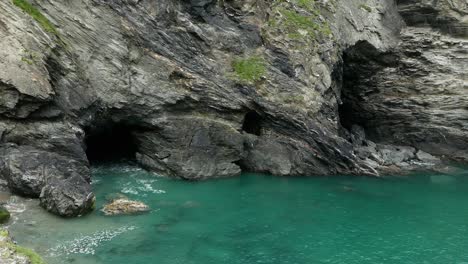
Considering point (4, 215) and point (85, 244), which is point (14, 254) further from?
point (4, 215)

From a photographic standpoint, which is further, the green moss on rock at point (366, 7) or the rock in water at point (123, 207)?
the green moss on rock at point (366, 7)

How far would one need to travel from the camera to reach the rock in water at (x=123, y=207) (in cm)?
3167

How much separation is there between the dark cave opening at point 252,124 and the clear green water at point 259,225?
6.57 m

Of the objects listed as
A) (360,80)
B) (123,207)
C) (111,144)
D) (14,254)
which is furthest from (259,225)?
(360,80)

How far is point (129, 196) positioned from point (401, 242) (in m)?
20.4

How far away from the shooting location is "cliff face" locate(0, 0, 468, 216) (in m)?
35.1

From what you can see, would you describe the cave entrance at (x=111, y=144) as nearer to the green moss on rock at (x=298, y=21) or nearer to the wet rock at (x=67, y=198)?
the wet rock at (x=67, y=198)

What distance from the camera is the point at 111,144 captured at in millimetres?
51031

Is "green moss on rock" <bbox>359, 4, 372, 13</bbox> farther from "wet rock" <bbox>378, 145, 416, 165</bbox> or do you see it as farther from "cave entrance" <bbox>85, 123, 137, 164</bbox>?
"cave entrance" <bbox>85, 123, 137, 164</bbox>

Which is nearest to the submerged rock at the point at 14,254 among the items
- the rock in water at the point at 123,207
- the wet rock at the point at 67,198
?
the wet rock at the point at 67,198

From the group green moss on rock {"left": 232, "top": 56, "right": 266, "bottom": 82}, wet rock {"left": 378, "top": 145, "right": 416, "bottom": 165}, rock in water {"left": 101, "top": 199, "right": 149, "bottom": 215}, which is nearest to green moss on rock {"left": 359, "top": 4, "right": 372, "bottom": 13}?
green moss on rock {"left": 232, "top": 56, "right": 266, "bottom": 82}

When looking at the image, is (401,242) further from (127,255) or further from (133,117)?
(133,117)

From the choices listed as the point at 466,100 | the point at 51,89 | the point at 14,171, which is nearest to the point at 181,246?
the point at 14,171

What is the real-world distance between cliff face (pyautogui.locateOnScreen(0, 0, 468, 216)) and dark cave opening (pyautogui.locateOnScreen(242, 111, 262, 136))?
175mm
